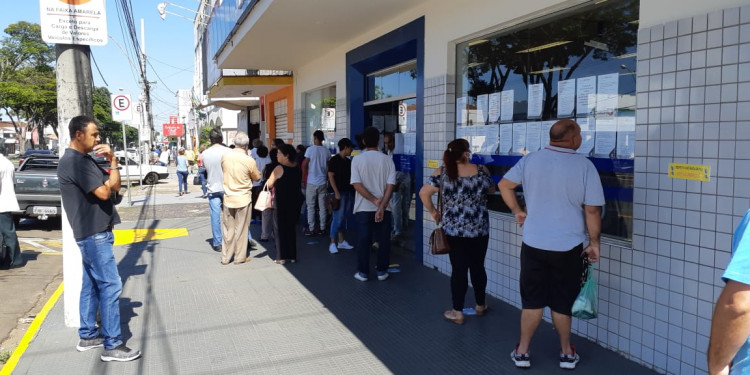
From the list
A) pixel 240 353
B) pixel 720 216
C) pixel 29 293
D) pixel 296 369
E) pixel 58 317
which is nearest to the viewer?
pixel 720 216

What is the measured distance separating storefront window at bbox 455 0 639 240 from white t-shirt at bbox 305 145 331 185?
2744 millimetres

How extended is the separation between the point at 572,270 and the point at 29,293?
6176mm

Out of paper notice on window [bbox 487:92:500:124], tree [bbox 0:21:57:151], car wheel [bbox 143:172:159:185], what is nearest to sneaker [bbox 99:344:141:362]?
paper notice on window [bbox 487:92:500:124]

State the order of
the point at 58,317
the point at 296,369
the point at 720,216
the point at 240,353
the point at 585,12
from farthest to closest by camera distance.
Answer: the point at 58,317, the point at 585,12, the point at 240,353, the point at 296,369, the point at 720,216

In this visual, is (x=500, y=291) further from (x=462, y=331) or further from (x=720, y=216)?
(x=720, y=216)

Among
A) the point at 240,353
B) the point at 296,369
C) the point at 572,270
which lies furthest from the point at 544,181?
the point at 240,353

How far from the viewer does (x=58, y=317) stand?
16.4 ft

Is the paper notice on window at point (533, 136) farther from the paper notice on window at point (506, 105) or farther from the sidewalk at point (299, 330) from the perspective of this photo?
the sidewalk at point (299, 330)

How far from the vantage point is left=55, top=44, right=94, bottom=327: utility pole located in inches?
177

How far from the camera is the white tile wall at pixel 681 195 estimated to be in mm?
3109

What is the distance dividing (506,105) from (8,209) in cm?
645

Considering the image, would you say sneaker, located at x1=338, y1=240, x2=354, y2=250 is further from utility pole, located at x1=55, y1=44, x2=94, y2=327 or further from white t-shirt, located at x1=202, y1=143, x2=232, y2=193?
utility pole, located at x1=55, y1=44, x2=94, y2=327

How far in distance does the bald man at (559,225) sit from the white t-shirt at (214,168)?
16.1 feet

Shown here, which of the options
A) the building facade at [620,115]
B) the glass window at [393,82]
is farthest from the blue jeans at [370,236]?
the glass window at [393,82]
